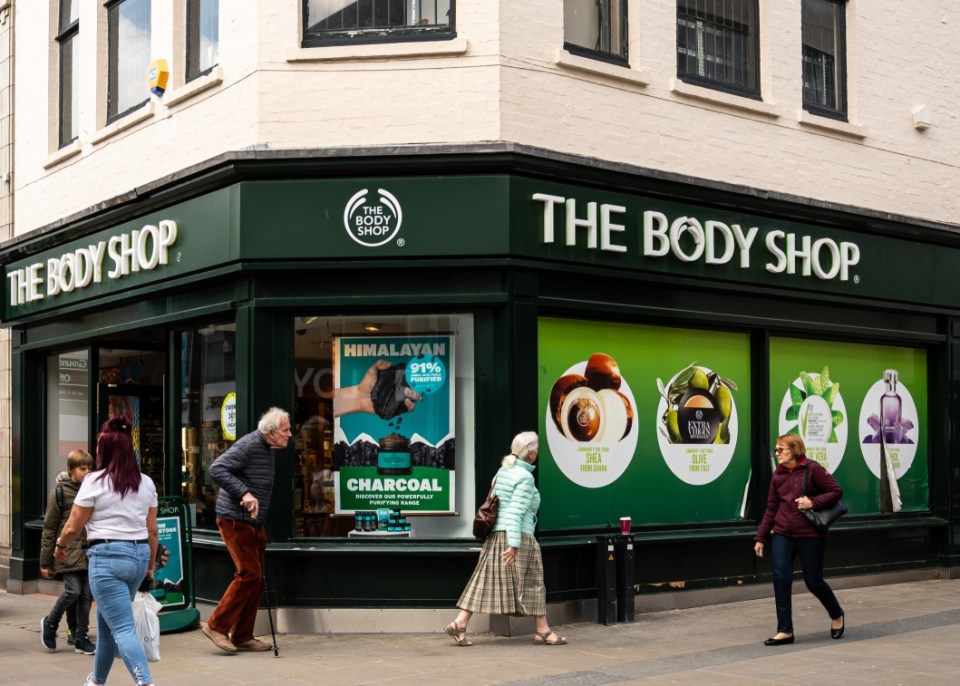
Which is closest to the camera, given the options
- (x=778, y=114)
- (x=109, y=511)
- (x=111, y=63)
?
(x=109, y=511)

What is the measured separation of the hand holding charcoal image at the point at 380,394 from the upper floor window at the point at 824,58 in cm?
562

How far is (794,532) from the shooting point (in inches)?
399

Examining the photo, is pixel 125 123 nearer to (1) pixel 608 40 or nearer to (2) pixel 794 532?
(1) pixel 608 40

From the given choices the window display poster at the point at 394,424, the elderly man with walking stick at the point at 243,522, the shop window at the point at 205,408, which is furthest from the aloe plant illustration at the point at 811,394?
the elderly man with walking stick at the point at 243,522

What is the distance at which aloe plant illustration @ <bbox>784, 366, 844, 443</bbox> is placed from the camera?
A: 1342 centimetres

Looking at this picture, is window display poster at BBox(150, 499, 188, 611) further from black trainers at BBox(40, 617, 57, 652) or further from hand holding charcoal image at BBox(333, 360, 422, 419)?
hand holding charcoal image at BBox(333, 360, 422, 419)

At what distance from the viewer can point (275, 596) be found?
428 inches

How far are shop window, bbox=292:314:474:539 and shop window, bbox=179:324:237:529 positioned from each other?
3.01ft

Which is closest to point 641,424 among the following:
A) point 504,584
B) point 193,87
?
point 504,584

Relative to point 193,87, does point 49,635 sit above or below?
below

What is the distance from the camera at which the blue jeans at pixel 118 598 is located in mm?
7453

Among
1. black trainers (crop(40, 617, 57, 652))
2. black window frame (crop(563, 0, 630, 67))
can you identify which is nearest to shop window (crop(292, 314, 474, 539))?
black trainers (crop(40, 617, 57, 652))

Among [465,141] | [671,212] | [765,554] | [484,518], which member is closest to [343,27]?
[465,141]

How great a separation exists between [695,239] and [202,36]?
5279 mm
